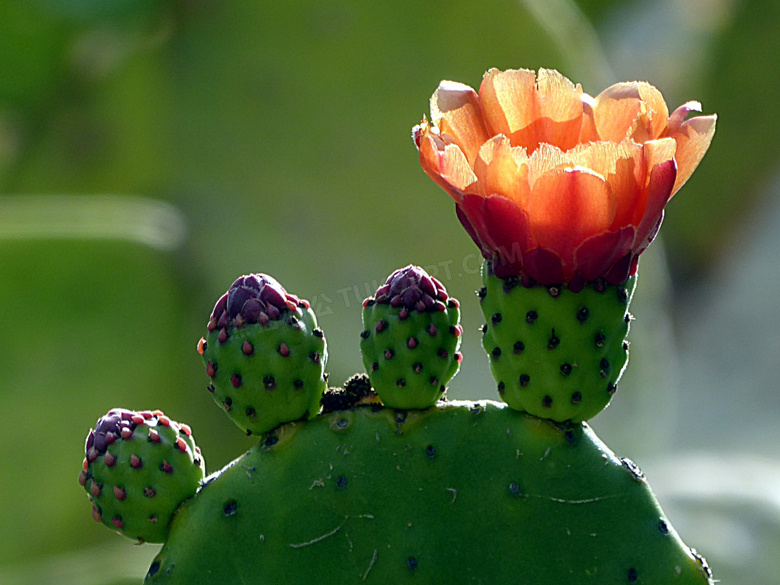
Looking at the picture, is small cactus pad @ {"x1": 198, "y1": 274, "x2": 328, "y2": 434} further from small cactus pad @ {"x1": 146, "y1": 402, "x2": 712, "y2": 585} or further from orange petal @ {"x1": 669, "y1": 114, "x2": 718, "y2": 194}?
orange petal @ {"x1": 669, "y1": 114, "x2": 718, "y2": 194}

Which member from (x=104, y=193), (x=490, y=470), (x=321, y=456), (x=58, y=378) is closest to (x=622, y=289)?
(x=490, y=470)

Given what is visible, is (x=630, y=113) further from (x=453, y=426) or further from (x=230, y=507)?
(x=230, y=507)

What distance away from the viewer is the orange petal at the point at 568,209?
729 mm

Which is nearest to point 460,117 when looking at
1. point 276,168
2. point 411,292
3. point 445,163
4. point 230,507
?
point 445,163

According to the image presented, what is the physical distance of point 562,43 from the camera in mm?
2689

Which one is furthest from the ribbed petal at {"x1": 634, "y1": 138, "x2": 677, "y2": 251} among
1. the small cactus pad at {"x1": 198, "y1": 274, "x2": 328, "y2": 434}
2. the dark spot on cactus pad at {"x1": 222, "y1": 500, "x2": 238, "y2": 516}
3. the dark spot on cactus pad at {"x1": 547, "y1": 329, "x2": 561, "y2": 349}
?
the dark spot on cactus pad at {"x1": 222, "y1": 500, "x2": 238, "y2": 516}

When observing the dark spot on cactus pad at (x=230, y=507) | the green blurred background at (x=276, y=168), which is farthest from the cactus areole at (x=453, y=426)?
the green blurred background at (x=276, y=168)

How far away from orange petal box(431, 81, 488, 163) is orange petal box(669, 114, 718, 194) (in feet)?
0.49

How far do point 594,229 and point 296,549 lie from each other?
37cm

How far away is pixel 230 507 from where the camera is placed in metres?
0.85

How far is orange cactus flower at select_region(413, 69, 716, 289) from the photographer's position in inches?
28.8

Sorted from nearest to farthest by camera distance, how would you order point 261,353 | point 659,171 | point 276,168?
1. point 659,171
2. point 261,353
3. point 276,168

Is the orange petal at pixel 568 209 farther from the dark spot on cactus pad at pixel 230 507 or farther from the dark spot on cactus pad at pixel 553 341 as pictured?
the dark spot on cactus pad at pixel 230 507

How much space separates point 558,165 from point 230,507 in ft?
1.33
